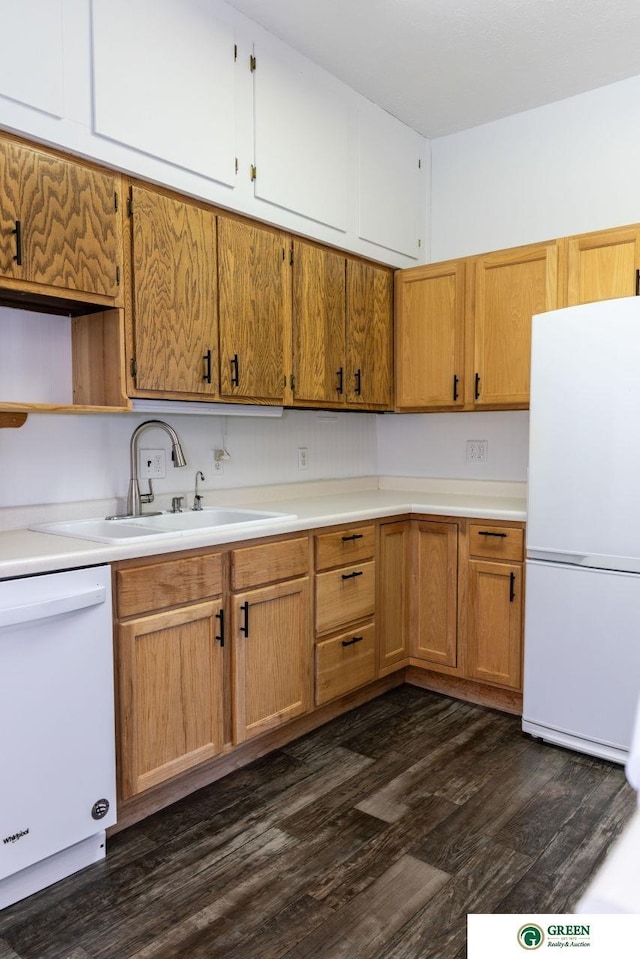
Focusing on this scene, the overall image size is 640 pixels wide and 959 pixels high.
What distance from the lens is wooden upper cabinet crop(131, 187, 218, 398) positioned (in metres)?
2.17

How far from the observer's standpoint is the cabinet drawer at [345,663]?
2.60m

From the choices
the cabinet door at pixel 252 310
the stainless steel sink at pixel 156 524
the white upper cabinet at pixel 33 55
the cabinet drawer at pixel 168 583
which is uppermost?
the white upper cabinet at pixel 33 55

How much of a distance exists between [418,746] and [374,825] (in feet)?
1.86

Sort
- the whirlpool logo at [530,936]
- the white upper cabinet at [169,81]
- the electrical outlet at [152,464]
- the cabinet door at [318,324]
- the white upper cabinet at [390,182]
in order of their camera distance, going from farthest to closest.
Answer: the white upper cabinet at [390,182] < the cabinet door at [318,324] < the electrical outlet at [152,464] < the white upper cabinet at [169,81] < the whirlpool logo at [530,936]

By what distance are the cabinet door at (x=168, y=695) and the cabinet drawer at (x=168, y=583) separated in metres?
0.04

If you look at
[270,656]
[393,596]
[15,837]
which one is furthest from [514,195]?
[15,837]

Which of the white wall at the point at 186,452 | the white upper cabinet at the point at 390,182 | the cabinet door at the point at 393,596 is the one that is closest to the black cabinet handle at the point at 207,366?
the white wall at the point at 186,452

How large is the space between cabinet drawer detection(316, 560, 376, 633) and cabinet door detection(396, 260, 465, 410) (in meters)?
→ 0.98

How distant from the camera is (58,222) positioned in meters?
1.92

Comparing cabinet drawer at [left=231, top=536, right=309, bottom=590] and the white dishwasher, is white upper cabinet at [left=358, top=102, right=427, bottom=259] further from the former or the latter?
the white dishwasher

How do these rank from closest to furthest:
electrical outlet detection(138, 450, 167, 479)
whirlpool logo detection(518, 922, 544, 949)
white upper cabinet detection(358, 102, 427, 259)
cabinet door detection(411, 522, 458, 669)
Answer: whirlpool logo detection(518, 922, 544, 949) < electrical outlet detection(138, 450, 167, 479) < cabinet door detection(411, 522, 458, 669) < white upper cabinet detection(358, 102, 427, 259)

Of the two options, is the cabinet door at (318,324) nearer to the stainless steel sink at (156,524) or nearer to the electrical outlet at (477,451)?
the stainless steel sink at (156,524)

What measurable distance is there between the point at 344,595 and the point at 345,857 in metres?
1.04

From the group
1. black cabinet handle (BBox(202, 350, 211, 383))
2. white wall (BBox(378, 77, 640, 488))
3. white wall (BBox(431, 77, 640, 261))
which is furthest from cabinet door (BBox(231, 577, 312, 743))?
white wall (BBox(431, 77, 640, 261))
